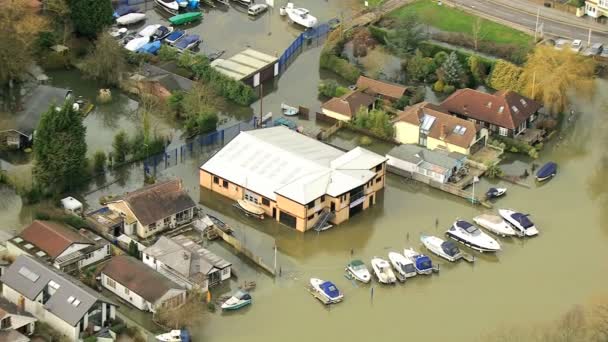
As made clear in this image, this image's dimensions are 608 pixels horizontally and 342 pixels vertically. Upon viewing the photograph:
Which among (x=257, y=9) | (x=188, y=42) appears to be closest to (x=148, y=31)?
(x=188, y=42)

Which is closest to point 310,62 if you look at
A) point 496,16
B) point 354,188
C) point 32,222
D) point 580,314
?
point 496,16

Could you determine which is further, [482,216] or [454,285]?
[482,216]

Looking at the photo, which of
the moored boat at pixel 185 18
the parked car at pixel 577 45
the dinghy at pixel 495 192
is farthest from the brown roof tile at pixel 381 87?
the moored boat at pixel 185 18

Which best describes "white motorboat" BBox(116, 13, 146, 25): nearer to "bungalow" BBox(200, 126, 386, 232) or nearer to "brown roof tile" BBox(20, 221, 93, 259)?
"bungalow" BBox(200, 126, 386, 232)

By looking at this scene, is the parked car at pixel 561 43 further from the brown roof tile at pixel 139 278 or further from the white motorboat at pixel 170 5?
the brown roof tile at pixel 139 278

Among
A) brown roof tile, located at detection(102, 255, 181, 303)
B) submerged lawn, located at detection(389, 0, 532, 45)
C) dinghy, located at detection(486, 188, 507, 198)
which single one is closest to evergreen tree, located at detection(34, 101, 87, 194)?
brown roof tile, located at detection(102, 255, 181, 303)

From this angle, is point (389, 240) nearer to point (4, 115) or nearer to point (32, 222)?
point (32, 222)

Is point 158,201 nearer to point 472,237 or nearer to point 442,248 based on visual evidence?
point 442,248
